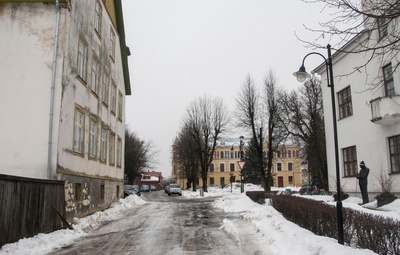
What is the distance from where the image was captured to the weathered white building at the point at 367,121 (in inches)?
742

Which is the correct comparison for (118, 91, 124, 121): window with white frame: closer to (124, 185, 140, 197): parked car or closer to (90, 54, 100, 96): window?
(90, 54, 100, 96): window

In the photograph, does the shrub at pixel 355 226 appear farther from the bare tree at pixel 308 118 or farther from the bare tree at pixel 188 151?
the bare tree at pixel 188 151

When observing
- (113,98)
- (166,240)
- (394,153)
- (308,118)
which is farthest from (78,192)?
(308,118)

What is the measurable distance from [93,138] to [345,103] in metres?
15.4

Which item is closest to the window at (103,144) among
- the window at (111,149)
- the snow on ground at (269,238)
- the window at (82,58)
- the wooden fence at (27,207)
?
the window at (111,149)

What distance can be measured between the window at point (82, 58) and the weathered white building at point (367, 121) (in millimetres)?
12383

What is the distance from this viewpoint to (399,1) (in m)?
5.54

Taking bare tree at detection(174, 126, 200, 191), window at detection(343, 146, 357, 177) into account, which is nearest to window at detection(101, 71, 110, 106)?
window at detection(343, 146, 357, 177)

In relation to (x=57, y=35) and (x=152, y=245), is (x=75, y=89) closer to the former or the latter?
(x=57, y=35)

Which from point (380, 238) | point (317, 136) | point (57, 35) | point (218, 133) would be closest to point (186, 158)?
point (218, 133)

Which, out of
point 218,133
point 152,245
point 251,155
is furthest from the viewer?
point 251,155

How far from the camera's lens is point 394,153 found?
64.1ft

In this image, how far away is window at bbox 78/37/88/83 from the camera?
16.4 m

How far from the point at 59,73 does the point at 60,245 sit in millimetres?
6463
